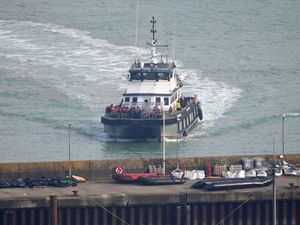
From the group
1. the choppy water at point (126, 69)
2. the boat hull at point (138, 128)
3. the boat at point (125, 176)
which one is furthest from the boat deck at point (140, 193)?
the boat hull at point (138, 128)

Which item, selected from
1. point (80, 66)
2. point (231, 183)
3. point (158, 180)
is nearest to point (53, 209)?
point (158, 180)

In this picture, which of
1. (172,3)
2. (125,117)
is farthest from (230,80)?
(172,3)

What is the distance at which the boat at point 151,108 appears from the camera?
371 feet

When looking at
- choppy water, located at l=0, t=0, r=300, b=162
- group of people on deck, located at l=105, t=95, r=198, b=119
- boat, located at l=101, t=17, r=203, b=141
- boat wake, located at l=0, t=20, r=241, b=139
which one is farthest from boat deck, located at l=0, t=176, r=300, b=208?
boat wake, located at l=0, t=20, r=241, b=139

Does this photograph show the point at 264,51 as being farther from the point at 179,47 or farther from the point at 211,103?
the point at 211,103

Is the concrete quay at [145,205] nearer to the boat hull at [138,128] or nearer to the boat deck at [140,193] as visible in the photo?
the boat deck at [140,193]

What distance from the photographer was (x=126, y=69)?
130000mm

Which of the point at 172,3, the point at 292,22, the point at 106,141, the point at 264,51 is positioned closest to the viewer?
the point at 106,141

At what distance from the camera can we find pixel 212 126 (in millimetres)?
116438

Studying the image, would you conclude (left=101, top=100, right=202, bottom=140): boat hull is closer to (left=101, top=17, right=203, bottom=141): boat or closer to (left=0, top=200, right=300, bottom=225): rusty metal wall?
(left=101, top=17, right=203, bottom=141): boat

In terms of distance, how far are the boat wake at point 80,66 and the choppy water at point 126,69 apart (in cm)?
6

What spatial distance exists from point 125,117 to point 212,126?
5.38 m

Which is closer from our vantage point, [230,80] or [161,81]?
[161,81]

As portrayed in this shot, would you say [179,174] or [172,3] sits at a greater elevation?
[172,3]
